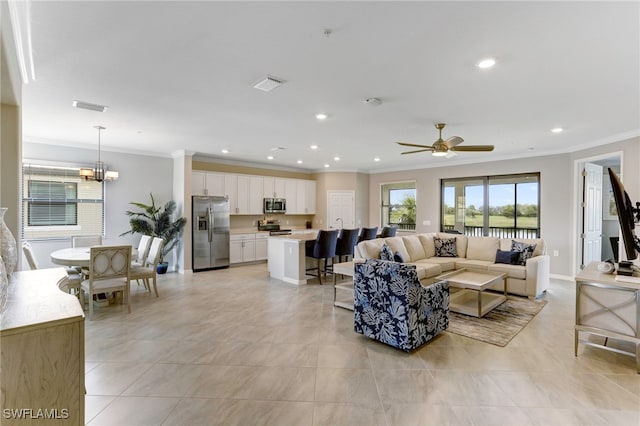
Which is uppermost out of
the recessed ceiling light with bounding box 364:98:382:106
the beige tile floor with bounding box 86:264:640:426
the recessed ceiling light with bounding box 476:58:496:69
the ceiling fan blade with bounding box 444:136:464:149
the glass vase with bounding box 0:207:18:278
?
the recessed ceiling light with bounding box 364:98:382:106

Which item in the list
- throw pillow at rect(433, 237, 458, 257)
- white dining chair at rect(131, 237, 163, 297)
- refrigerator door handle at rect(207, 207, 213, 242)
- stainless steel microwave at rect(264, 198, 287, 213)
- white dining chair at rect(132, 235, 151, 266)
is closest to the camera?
white dining chair at rect(131, 237, 163, 297)

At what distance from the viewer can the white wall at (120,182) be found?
549cm

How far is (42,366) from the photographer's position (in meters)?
1.16

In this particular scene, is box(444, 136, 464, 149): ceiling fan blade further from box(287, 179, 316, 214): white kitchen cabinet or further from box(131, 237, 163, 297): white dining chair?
box(287, 179, 316, 214): white kitchen cabinet

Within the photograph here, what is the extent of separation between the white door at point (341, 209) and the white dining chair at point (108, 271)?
590 centimetres

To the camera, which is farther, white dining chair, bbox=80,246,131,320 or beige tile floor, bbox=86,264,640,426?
white dining chair, bbox=80,246,131,320

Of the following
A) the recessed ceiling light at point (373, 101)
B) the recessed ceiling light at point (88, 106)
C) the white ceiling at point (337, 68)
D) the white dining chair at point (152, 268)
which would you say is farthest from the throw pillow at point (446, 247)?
the recessed ceiling light at point (88, 106)

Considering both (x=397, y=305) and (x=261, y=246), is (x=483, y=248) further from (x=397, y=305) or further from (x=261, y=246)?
(x=261, y=246)

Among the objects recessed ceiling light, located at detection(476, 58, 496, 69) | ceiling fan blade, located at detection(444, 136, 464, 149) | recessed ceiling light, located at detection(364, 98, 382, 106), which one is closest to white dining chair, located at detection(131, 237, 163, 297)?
recessed ceiling light, located at detection(364, 98, 382, 106)

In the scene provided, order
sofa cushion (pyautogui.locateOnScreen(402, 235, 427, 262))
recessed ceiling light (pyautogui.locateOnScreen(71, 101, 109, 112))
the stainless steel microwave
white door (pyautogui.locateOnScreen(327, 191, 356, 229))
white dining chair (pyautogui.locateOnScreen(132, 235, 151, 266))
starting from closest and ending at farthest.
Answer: recessed ceiling light (pyautogui.locateOnScreen(71, 101, 109, 112)), white dining chair (pyautogui.locateOnScreen(132, 235, 151, 266)), sofa cushion (pyautogui.locateOnScreen(402, 235, 427, 262)), the stainless steel microwave, white door (pyautogui.locateOnScreen(327, 191, 356, 229))

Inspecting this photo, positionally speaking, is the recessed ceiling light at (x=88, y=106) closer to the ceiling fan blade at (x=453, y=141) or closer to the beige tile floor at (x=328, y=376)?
the beige tile floor at (x=328, y=376)

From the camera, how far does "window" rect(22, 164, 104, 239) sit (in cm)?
537

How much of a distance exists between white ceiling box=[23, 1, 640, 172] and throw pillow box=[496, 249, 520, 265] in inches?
79.4

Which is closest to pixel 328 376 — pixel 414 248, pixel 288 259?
pixel 288 259
